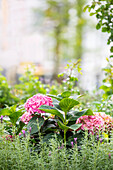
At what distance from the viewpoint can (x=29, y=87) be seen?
2664mm

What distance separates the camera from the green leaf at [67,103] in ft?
4.48

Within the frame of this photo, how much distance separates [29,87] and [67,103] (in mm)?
1333

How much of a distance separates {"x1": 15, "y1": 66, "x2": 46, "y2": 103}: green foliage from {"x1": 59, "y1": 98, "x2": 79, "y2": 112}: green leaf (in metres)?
1.20

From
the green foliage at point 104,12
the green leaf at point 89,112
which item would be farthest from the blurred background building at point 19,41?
the green leaf at point 89,112

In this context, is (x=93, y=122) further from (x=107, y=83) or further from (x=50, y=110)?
Answer: (x=107, y=83)

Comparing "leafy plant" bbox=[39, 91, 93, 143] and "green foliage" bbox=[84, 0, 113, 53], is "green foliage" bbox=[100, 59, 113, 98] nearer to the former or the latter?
"green foliage" bbox=[84, 0, 113, 53]

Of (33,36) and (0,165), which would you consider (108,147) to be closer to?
(0,165)

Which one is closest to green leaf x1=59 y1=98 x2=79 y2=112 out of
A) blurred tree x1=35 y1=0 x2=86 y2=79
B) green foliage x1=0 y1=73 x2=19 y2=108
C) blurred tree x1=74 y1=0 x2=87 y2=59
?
green foliage x1=0 y1=73 x2=19 y2=108

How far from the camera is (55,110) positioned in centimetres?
138

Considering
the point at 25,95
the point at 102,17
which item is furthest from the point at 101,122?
the point at 25,95

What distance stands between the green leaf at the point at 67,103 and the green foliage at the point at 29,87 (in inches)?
47.2

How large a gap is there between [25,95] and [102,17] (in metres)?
1.23

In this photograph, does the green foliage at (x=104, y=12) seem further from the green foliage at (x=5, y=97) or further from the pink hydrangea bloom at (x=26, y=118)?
the green foliage at (x=5, y=97)

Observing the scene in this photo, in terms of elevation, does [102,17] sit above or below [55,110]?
above
